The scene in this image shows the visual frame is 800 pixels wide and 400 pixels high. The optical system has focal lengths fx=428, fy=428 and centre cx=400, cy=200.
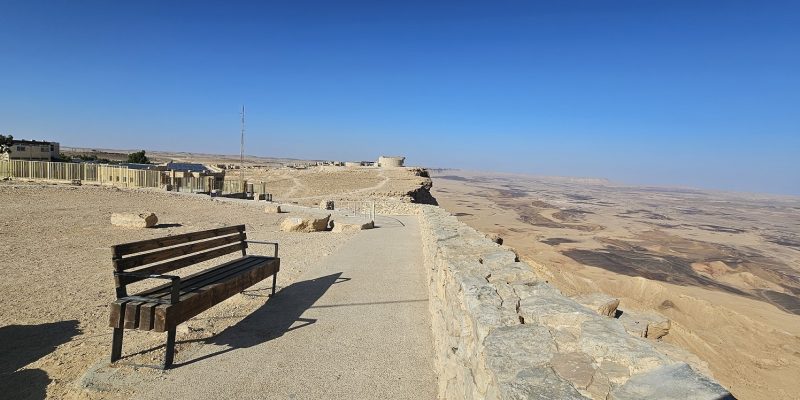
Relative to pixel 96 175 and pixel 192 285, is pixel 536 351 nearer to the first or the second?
pixel 192 285

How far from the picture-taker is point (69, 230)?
11188mm

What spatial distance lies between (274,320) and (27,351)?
93.1 inches

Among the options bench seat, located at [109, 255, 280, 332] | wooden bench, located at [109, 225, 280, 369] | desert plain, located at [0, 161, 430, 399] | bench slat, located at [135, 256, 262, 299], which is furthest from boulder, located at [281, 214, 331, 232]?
bench seat, located at [109, 255, 280, 332]

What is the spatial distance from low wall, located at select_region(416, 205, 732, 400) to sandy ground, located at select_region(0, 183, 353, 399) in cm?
268

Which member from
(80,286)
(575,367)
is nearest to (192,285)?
(80,286)

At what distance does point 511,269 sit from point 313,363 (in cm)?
207

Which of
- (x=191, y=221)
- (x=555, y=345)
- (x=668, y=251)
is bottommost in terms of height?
(x=668, y=251)

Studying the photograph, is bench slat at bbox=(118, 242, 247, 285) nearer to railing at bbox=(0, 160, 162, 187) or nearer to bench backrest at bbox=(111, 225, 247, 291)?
bench backrest at bbox=(111, 225, 247, 291)

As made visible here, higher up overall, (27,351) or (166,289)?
(166,289)

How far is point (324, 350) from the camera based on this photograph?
4.37 meters

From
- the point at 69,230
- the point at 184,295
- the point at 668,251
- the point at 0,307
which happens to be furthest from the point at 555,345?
the point at 668,251

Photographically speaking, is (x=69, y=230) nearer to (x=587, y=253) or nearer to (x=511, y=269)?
(x=511, y=269)

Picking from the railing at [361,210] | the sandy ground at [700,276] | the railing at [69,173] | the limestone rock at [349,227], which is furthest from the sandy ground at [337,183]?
the limestone rock at [349,227]

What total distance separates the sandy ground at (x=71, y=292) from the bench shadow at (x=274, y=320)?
0.17 m
